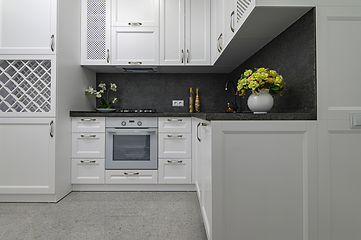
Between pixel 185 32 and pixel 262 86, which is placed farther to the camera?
pixel 185 32

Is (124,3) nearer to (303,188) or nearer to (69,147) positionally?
(69,147)

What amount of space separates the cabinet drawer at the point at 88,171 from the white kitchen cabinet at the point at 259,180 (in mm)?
1664

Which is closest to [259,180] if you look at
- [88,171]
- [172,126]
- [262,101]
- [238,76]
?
[262,101]

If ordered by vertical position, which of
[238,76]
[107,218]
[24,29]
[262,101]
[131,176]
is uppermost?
[24,29]

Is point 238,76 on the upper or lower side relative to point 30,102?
upper

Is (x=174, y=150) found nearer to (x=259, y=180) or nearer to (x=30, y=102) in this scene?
(x=259, y=180)

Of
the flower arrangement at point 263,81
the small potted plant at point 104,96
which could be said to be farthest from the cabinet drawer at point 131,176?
the flower arrangement at point 263,81

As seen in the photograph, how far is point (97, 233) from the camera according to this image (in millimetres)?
1521

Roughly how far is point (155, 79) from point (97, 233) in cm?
207

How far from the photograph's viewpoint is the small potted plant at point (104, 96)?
2.66 m

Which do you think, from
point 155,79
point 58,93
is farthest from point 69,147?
point 155,79

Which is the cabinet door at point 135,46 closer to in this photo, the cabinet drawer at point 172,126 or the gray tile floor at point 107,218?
the cabinet drawer at point 172,126

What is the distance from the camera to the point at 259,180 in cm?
110

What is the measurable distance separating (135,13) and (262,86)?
196cm
